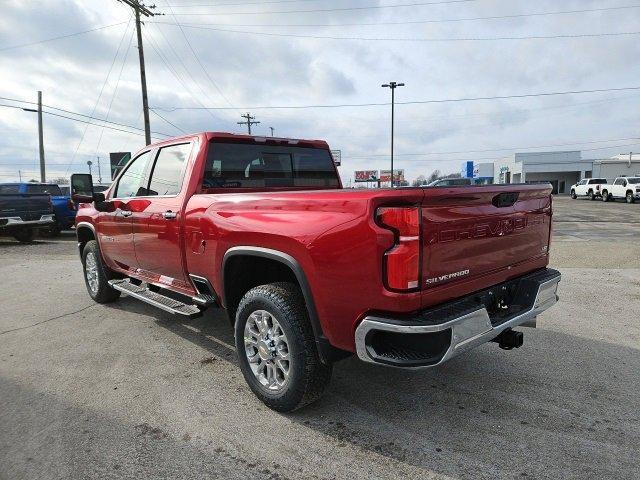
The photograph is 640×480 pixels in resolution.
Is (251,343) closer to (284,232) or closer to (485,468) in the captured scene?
(284,232)

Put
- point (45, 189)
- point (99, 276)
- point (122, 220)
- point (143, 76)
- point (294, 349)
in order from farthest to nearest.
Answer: point (143, 76), point (45, 189), point (99, 276), point (122, 220), point (294, 349)

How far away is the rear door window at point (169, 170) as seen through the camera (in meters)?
4.20

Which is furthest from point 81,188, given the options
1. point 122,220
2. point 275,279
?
point 275,279

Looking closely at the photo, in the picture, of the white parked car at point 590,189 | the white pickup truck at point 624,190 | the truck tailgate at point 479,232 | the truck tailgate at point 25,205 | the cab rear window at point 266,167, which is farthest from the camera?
the white parked car at point 590,189

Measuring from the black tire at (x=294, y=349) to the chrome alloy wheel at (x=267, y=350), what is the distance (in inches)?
2.4

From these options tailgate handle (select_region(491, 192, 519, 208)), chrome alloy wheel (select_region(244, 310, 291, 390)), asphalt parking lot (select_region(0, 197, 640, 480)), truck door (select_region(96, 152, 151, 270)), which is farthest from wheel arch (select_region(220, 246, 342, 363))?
truck door (select_region(96, 152, 151, 270))

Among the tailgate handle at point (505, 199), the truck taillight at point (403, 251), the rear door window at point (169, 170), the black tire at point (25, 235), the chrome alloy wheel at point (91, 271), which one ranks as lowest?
the black tire at point (25, 235)

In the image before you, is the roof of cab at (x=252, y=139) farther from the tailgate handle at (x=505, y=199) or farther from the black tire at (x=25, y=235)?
the black tire at (x=25, y=235)

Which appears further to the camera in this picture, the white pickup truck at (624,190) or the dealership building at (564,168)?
the dealership building at (564,168)

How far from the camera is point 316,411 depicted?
3.20 meters

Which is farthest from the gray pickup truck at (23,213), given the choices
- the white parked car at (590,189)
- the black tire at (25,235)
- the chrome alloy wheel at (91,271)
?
the white parked car at (590,189)

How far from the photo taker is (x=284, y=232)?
2883 mm

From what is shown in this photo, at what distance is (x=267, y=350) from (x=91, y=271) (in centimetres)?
407

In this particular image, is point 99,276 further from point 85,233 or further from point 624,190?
point 624,190
